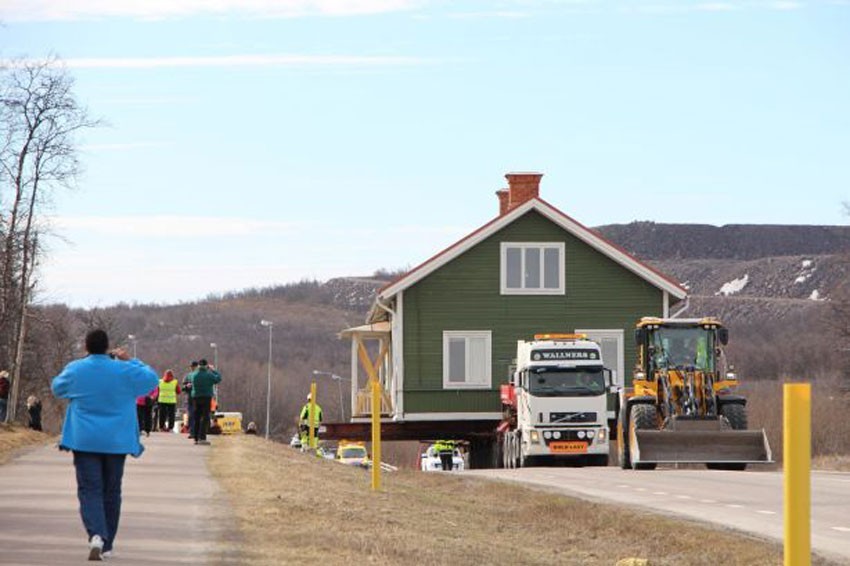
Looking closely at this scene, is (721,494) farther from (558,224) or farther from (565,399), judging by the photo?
(558,224)

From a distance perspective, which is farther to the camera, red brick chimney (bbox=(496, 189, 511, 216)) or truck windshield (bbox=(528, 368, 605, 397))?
red brick chimney (bbox=(496, 189, 511, 216))

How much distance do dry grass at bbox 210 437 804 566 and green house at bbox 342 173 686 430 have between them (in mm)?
28172

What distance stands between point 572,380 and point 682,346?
4801 millimetres

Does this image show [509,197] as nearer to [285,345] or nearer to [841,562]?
[841,562]

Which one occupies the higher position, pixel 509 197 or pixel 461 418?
pixel 509 197

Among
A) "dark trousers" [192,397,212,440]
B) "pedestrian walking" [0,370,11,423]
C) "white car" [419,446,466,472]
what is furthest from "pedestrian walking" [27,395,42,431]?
"white car" [419,446,466,472]

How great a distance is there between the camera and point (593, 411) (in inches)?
1656

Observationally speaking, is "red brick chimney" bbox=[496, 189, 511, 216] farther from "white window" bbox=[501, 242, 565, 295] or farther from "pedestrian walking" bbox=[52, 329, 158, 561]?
"pedestrian walking" bbox=[52, 329, 158, 561]

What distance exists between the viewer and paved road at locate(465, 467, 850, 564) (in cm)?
2062

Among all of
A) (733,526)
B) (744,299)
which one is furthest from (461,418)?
(744,299)

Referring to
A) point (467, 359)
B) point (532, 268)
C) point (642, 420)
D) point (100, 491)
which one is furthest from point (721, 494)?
point (532, 268)

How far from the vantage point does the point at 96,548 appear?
44.8 ft

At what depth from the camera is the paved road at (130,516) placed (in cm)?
1424

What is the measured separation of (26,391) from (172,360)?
320 feet
